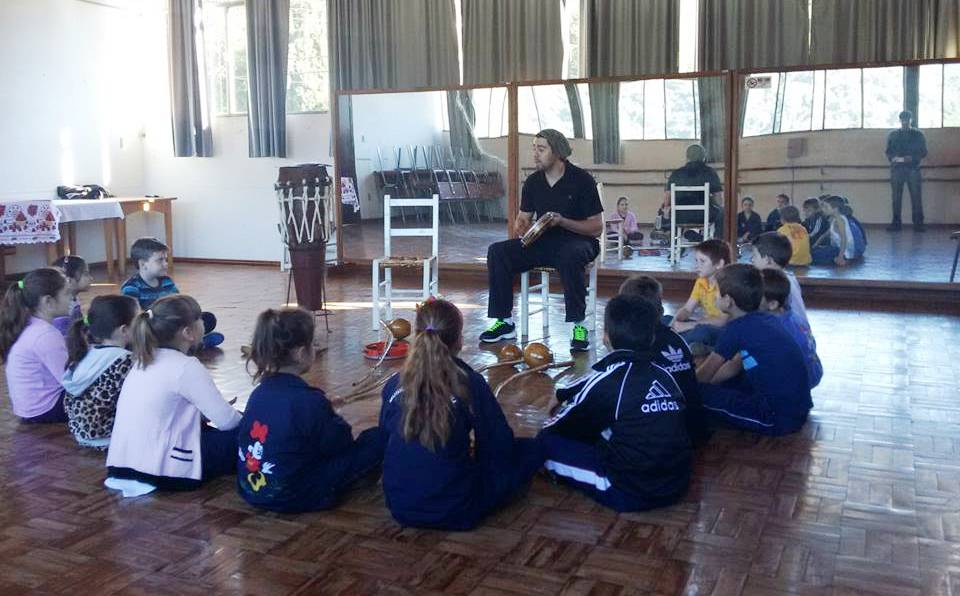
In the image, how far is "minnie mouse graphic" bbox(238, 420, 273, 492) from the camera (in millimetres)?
2668

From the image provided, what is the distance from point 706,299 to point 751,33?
3923 mm

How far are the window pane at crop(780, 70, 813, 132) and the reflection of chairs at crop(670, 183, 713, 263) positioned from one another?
763 mm

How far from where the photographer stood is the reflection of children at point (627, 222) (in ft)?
24.6

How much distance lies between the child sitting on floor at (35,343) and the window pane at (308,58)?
5.76m

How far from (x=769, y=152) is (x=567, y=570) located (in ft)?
17.8

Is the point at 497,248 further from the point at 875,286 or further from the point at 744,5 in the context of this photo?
the point at 744,5

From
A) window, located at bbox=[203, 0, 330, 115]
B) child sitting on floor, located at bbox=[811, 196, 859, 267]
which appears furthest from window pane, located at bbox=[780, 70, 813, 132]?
window, located at bbox=[203, 0, 330, 115]

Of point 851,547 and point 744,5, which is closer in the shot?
point 851,547

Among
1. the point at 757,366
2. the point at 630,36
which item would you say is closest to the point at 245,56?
the point at 630,36

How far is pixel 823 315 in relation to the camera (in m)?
6.20

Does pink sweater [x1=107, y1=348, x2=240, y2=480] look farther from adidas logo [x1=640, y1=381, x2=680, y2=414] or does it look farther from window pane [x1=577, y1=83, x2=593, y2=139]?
window pane [x1=577, y1=83, x2=593, y2=139]

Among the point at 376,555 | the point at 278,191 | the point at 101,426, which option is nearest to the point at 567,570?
the point at 376,555

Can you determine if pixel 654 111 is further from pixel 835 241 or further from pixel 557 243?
pixel 557 243

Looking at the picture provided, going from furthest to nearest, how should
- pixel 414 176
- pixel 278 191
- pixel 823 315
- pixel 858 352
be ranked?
pixel 414 176 < pixel 823 315 < pixel 278 191 < pixel 858 352
